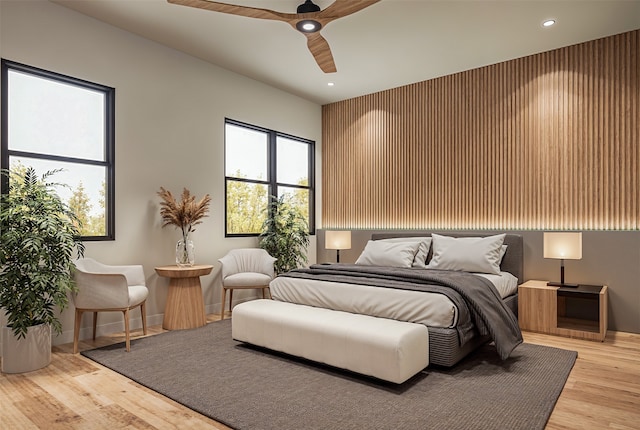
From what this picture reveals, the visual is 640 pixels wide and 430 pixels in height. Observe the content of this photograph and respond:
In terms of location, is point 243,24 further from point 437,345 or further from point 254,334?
point 437,345

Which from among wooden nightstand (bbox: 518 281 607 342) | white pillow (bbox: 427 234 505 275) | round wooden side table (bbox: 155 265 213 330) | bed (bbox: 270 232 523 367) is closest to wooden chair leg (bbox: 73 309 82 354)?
round wooden side table (bbox: 155 265 213 330)

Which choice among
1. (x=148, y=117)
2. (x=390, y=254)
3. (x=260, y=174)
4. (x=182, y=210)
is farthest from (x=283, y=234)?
(x=148, y=117)

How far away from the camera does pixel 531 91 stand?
509cm

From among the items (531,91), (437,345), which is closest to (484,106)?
(531,91)

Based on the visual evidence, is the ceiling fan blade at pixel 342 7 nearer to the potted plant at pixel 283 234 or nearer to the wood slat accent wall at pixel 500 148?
the wood slat accent wall at pixel 500 148

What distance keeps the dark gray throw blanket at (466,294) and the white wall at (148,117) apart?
193 centimetres

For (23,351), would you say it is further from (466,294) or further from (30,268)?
(466,294)

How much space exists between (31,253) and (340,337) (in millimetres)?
2362

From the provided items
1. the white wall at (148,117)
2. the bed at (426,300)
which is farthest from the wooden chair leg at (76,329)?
the bed at (426,300)

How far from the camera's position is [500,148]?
5340mm

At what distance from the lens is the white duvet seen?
3.11m

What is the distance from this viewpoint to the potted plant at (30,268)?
10.3 feet

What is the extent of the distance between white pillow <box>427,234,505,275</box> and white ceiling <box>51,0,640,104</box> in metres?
2.20

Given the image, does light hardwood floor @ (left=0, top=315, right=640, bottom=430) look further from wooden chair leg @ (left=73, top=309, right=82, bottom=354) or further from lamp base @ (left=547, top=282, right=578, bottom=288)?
lamp base @ (left=547, top=282, right=578, bottom=288)
